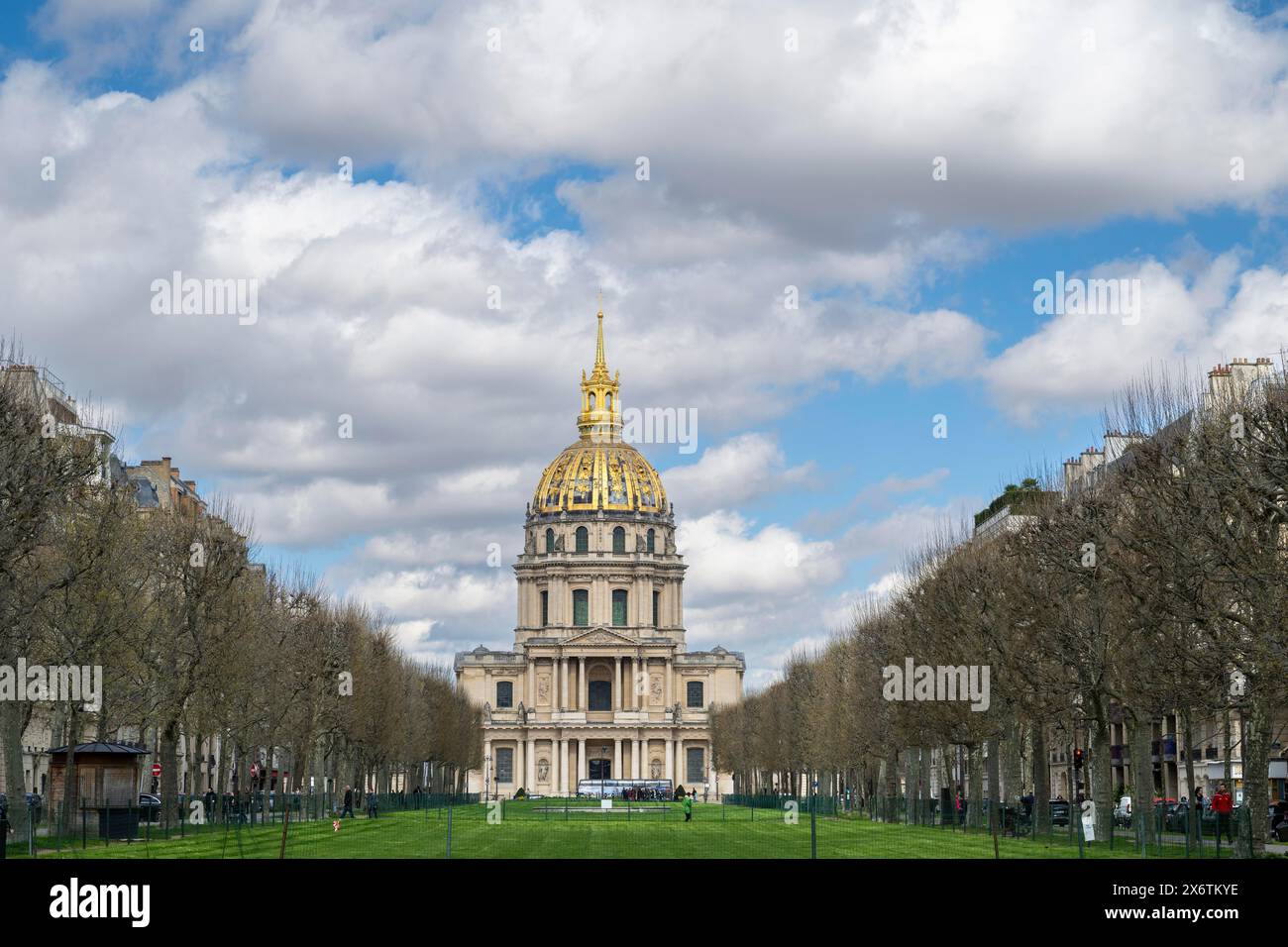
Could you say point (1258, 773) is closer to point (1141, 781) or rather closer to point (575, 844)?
point (1141, 781)

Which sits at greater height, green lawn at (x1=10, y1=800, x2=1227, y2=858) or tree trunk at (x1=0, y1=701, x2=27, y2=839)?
tree trunk at (x1=0, y1=701, x2=27, y2=839)

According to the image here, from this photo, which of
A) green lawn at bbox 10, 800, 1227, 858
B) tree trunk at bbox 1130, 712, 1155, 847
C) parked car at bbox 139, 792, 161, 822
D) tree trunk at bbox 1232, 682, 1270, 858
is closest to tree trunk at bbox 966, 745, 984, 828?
green lawn at bbox 10, 800, 1227, 858

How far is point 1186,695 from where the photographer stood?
4838 cm

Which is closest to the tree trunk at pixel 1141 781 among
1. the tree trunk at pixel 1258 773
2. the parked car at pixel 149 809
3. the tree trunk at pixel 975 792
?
the tree trunk at pixel 1258 773

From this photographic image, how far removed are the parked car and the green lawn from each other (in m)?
1.86

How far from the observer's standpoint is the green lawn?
1874 inches

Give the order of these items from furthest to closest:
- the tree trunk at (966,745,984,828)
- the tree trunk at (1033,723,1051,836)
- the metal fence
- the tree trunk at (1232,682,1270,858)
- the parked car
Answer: the tree trunk at (966,745,984,828) → the tree trunk at (1033,723,1051,836) → the parked car → the metal fence → the tree trunk at (1232,682,1270,858)

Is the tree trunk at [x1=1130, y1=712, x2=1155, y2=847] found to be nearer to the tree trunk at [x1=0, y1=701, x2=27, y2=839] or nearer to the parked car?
the parked car

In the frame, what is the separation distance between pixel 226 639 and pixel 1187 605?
122 feet

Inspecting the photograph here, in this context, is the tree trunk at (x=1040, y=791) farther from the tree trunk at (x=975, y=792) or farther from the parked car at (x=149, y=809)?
the parked car at (x=149, y=809)

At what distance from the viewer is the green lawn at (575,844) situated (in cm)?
4759

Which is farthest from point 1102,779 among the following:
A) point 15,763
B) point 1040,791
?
A: point 15,763
